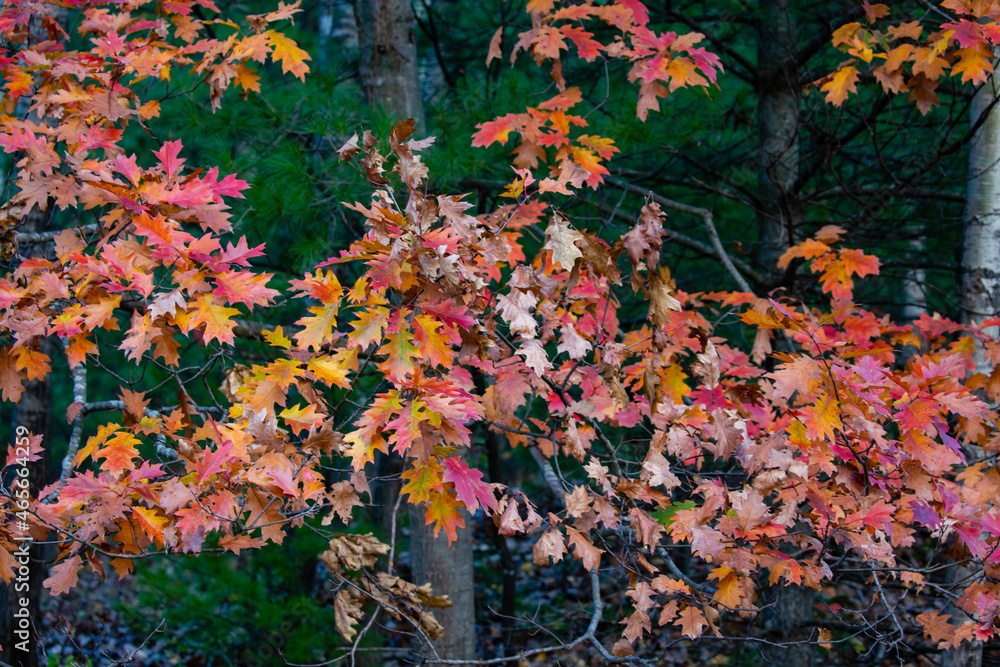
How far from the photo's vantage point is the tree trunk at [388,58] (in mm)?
4312

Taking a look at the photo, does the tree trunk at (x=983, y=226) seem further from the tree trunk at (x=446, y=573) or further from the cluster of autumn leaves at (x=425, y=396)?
the tree trunk at (x=446, y=573)

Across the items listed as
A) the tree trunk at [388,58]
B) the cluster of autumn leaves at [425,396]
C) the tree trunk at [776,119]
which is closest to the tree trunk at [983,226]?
the tree trunk at [776,119]

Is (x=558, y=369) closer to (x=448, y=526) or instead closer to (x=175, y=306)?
(x=448, y=526)

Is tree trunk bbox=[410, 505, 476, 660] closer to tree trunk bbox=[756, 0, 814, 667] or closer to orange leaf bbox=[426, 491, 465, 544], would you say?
orange leaf bbox=[426, 491, 465, 544]

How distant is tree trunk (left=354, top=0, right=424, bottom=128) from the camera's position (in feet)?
14.1

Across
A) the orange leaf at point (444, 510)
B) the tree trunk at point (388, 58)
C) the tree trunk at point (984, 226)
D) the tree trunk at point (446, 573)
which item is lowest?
the tree trunk at point (446, 573)

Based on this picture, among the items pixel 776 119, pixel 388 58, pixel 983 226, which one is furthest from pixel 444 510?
pixel 776 119

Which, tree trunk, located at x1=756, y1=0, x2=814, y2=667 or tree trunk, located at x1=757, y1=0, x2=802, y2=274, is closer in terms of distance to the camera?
tree trunk, located at x1=756, y1=0, x2=814, y2=667

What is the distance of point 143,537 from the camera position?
96.7 inches

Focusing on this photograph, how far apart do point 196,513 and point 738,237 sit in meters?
5.63

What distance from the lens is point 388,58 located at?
433 centimetres

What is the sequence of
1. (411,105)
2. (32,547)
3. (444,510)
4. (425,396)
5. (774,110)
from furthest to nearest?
1. (774,110)
2. (411,105)
3. (32,547)
4. (444,510)
5. (425,396)

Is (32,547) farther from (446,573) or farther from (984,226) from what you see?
(984,226)

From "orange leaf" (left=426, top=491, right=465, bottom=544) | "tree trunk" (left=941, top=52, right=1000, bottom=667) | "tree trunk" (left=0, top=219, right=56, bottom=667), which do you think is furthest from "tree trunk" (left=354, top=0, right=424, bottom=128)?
"tree trunk" (left=941, top=52, right=1000, bottom=667)
